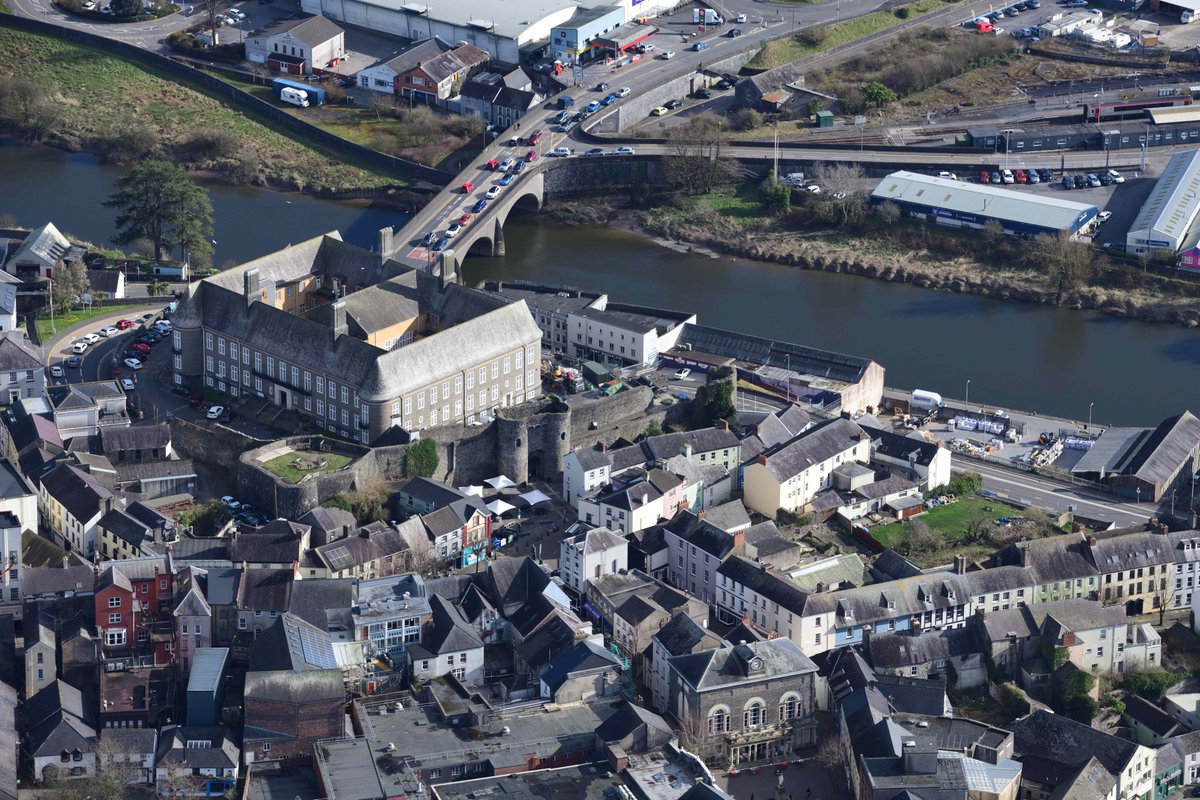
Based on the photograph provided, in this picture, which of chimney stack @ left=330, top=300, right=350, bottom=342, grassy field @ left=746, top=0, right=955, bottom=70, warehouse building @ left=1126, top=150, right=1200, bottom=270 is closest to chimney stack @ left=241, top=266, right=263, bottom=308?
chimney stack @ left=330, top=300, right=350, bottom=342

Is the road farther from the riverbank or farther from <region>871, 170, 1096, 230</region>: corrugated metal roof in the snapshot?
<region>871, 170, 1096, 230</region>: corrugated metal roof

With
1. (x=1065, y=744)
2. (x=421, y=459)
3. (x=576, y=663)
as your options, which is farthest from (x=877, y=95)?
(x=1065, y=744)

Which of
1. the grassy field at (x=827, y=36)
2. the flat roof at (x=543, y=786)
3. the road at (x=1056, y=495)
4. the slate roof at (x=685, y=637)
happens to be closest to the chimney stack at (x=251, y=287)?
the slate roof at (x=685, y=637)

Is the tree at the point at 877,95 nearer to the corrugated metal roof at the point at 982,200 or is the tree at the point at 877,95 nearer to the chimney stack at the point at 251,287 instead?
the corrugated metal roof at the point at 982,200

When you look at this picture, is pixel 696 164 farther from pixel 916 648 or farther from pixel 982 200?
pixel 916 648

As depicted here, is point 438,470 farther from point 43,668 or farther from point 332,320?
point 43,668

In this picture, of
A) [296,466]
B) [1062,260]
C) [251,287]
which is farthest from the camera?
[1062,260]
